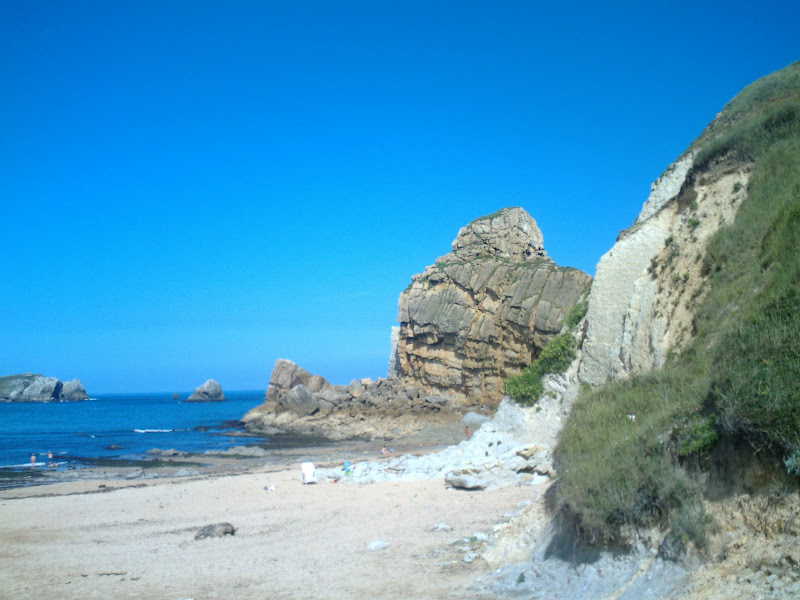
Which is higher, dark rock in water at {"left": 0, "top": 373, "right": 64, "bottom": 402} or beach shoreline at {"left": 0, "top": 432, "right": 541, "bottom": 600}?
dark rock in water at {"left": 0, "top": 373, "right": 64, "bottom": 402}

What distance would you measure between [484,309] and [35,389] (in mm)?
140576

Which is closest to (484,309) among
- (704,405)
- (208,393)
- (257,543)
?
(257,543)

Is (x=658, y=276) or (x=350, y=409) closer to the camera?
(x=658, y=276)

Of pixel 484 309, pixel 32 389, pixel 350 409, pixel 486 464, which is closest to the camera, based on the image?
pixel 486 464

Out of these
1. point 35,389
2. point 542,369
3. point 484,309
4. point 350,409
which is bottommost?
point 350,409

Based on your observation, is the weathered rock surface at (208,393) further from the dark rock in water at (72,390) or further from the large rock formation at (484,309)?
the large rock formation at (484,309)

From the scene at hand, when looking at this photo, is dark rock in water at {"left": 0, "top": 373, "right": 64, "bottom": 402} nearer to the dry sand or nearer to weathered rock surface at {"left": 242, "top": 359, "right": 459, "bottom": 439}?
weathered rock surface at {"left": 242, "top": 359, "right": 459, "bottom": 439}

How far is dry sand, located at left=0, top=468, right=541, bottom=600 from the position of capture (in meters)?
9.14

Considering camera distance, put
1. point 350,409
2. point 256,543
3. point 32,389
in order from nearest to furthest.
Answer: point 256,543 → point 350,409 → point 32,389

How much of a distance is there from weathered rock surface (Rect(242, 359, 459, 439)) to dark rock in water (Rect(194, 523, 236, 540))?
32.3m

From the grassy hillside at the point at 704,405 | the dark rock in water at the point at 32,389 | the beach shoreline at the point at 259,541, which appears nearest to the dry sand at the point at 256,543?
the beach shoreline at the point at 259,541

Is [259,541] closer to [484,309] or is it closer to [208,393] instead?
[484,309]

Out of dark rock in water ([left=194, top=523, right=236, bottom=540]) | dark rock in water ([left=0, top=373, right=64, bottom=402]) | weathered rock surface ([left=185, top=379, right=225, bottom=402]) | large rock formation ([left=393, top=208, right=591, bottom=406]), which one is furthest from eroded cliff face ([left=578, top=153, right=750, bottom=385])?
dark rock in water ([left=0, top=373, right=64, bottom=402])

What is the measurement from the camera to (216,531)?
1318cm
